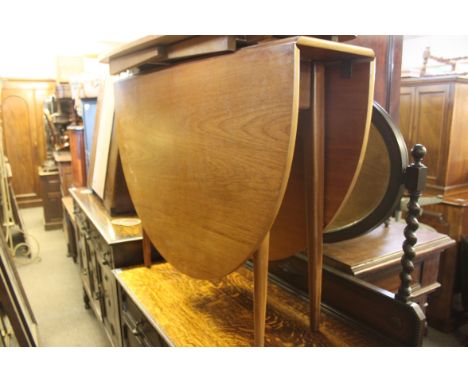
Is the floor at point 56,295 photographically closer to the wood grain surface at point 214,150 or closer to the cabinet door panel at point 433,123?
the wood grain surface at point 214,150

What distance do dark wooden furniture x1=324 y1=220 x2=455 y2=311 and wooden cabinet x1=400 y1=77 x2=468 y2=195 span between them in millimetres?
1602

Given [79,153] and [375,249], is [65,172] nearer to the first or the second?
[79,153]

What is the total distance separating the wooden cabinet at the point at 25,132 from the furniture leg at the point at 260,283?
6.24 metres

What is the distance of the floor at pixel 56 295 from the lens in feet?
8.56

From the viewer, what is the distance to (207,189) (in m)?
0.99

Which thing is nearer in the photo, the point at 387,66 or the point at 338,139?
the point at 338,139

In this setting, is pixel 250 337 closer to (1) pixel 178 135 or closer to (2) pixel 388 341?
(2) pixel 388 341

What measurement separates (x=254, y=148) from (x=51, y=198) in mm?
4704

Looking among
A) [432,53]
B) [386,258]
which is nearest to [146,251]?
[386,258]

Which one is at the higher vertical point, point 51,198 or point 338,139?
point 338,139

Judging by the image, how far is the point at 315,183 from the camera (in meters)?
1.02

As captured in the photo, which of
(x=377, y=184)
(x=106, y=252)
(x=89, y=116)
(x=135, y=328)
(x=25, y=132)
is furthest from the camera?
(x=25, y=132)

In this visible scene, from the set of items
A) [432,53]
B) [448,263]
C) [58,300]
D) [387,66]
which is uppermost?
[432,53]

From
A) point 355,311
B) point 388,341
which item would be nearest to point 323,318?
point 355,311
